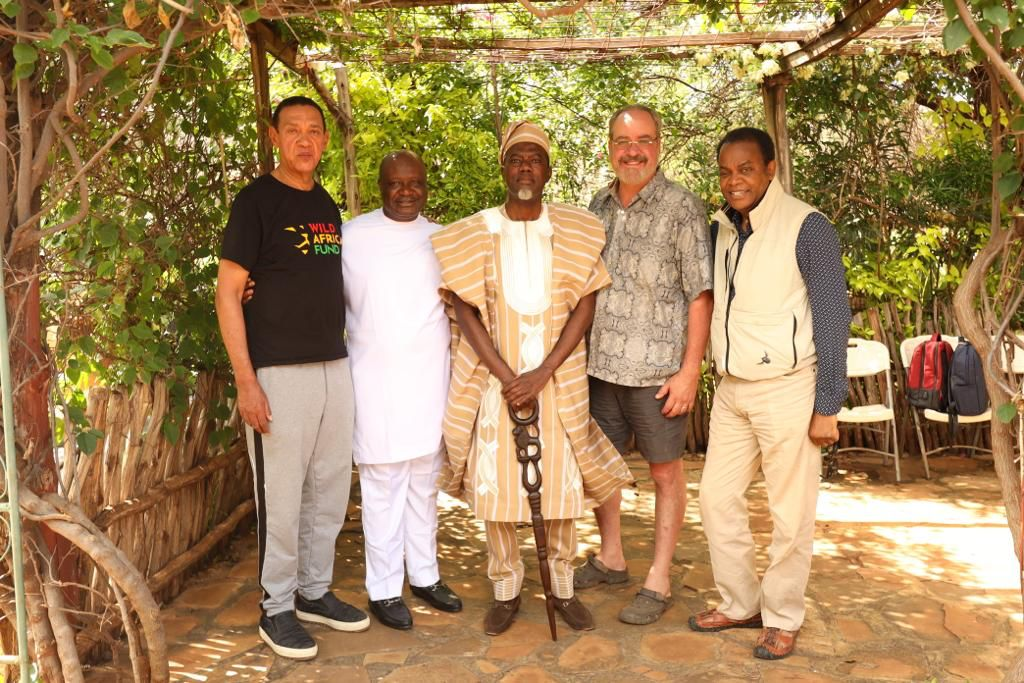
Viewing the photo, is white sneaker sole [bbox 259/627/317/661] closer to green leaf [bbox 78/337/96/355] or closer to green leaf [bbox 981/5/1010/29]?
green leaf [bbox 78/337/96/355]

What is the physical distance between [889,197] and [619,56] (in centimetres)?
231

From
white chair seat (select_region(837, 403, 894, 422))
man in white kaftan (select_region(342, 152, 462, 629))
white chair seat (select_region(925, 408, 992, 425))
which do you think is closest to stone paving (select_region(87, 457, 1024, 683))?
man in white kaftan (select_region(342, 152, 462, 629))

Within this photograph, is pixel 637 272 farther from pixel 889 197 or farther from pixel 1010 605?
pixel 889 197

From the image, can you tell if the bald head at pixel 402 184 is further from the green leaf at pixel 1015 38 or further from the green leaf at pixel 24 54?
the green leaf at pixel 1015 38

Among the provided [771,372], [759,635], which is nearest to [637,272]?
[771,372]

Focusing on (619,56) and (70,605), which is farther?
(619,56)

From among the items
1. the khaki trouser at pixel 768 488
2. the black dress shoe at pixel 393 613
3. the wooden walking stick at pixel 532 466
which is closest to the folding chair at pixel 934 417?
the khaki trouser at pixel 768 488

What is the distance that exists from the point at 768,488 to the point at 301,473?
183 centimetres

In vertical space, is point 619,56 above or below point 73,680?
above

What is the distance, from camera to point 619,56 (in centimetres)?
773

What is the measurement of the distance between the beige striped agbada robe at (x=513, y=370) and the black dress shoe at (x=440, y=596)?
56cm

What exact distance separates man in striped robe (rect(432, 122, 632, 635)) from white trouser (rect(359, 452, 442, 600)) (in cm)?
27

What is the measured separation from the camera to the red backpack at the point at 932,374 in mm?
6324

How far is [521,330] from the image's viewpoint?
4.02 meters
